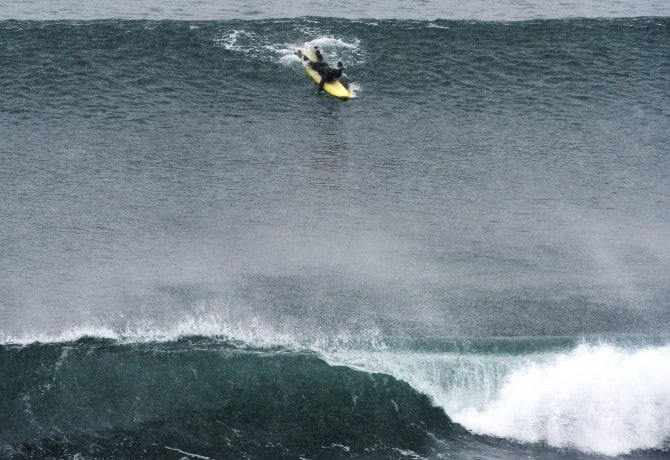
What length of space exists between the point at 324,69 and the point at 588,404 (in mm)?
34798

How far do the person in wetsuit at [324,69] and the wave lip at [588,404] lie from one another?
1228 inches

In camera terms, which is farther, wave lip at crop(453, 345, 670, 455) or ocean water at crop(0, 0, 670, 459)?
ocean water at crop(0, 0, 670, 459)

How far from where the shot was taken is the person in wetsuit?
64625 millimetres

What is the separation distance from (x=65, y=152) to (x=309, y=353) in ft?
81.5

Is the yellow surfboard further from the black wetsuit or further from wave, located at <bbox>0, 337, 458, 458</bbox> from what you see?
wave, located at <bbox>0, 337, 458, 458</bbox>

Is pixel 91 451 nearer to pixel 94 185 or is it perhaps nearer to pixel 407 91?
pixel 94 185

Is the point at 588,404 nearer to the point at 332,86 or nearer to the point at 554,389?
the point at 554,389

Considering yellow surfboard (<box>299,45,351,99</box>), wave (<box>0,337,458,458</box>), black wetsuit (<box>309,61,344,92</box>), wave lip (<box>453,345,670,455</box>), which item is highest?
black wetsuit (<box>309,61,344,92</box>)

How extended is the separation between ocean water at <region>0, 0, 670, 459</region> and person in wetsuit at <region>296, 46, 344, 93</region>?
1363 mm

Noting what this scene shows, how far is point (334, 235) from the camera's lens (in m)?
48.9

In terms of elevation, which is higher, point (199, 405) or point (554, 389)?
point (554, 389)

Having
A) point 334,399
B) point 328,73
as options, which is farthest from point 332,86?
point 334,399

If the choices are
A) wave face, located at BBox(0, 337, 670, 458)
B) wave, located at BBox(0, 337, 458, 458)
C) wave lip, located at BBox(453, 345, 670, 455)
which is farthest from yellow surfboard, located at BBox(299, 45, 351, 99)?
wave lip, located at BBox(453, 345, 670, 455)

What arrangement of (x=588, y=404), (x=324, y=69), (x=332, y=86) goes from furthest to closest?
1. (x=324, y=69)
2. (x=332, y=86)
3. (x=588, y=404)
